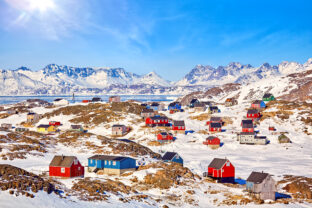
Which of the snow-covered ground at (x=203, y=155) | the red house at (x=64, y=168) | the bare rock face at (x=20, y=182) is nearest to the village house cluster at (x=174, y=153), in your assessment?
the red house at (x=64, y=168)

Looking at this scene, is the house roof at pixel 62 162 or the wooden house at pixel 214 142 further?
the wooden house at pixel 214 142

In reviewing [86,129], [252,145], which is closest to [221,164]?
[252,145]

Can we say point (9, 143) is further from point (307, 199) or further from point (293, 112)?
point (293, 112)

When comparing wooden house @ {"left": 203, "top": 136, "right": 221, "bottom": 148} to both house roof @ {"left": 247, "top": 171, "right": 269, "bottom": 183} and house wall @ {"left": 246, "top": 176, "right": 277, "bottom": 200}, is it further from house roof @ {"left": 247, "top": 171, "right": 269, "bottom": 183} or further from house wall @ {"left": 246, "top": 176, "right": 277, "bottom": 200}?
house wall @ {"left": 246, "top": 176, "right": 277, "bottom": 200}

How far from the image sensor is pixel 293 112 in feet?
421

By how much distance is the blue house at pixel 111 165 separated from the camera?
6273 cm

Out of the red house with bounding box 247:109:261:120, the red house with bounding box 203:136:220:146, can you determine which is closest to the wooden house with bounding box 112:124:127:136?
the red house with bounding box 203:136:220:146

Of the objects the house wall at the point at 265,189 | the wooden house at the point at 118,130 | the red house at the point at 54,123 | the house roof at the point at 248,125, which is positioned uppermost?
the red house at the point at 54,123

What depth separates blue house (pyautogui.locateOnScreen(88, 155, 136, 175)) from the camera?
62.7 meters

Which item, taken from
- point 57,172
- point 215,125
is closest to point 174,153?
point 57,172

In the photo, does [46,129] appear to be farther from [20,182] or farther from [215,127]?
[20,182]

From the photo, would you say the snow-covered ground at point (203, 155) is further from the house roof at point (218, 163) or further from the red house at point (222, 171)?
the house roof at point (218, 163)

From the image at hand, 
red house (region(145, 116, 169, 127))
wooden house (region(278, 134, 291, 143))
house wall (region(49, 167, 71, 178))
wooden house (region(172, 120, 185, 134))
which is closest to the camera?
house wall (region(49, 167, 71, 178))

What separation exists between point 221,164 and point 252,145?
138 ft
